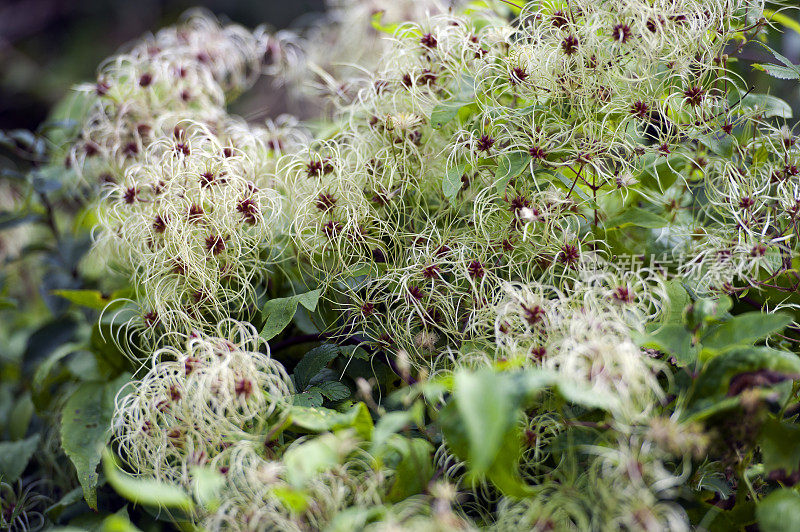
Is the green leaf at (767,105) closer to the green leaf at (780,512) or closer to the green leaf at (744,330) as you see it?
the green leaf at (744,330)

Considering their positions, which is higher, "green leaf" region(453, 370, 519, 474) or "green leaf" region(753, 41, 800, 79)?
"green leaf" region(753, 41, 800, 79)

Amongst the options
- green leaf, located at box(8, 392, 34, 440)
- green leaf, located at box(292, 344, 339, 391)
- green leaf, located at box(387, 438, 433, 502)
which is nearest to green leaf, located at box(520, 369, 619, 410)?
green leaf, located at box(387, 438, 433, 502)

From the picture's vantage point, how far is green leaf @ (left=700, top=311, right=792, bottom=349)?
1.44 ft

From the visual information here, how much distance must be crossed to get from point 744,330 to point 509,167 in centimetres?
22

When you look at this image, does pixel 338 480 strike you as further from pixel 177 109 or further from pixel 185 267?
pixel 177 109

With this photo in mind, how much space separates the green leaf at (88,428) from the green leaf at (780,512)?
0.51m

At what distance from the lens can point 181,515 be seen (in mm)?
512

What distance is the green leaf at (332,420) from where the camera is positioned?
0.44 m

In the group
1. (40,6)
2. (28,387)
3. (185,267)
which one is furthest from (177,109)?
(40,6)

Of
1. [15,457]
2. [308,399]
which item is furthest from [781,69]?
[15,457]

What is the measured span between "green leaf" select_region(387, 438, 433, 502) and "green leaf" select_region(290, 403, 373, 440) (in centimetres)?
3

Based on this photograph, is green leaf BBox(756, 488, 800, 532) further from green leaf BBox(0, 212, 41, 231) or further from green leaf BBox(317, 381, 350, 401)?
green leaf BBox(0, 212, 41, 231)

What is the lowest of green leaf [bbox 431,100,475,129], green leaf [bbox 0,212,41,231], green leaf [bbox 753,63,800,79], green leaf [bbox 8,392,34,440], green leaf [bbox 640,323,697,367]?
green leaf [bbox 8,392,34,440]

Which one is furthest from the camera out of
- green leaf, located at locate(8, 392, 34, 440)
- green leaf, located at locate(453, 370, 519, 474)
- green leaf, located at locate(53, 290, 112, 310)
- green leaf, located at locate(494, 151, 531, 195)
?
green leaf, located at locate(8, 392, 34, 440)
